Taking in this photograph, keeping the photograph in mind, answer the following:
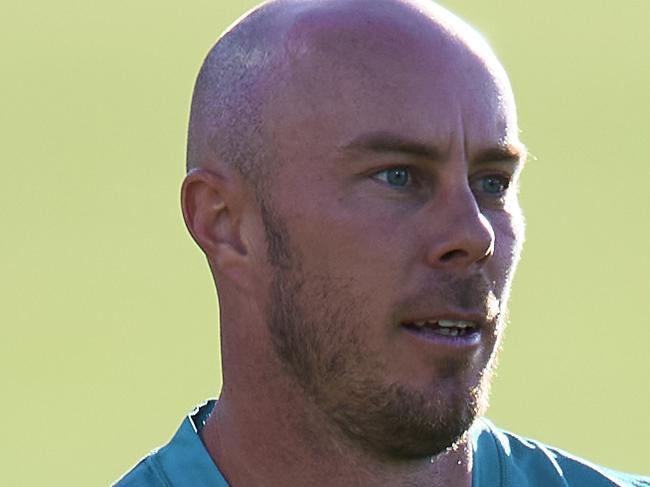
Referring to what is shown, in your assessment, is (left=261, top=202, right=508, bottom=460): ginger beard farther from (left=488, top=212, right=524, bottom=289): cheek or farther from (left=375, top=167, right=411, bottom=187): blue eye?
(left=375, top=167, right=411, bottom=187): blue eye

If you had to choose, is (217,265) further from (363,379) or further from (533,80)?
(533,80)

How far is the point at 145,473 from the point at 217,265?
404 millimetres

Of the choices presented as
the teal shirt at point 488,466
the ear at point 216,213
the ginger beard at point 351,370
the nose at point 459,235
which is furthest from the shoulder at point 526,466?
the ear at point 216,213

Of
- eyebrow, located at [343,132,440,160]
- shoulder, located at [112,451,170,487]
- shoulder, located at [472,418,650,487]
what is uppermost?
eyebrow, located at [343,132,440,160]

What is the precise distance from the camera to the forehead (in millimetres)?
3369

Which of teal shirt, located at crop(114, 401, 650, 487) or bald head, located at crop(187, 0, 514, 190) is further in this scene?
teal shirt, located at crop(114, 401, 650, 487)

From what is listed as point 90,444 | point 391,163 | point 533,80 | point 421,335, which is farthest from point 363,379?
point 533,80

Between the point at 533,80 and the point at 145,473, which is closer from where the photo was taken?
the point at 145,473

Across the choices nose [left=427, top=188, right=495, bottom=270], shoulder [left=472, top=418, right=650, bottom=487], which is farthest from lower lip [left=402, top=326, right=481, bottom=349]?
shoulder [left=472, top=418, right=650, bottom=487]

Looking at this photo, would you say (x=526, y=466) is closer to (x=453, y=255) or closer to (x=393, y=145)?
(x=453, y=255)

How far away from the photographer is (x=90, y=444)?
33.1ft

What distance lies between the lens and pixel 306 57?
3471 millimetres

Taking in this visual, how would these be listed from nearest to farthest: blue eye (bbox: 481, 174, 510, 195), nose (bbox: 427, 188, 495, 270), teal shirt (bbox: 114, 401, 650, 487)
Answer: nose (bbox: 427, 188, 495, 270), blue eye (bbox: 481, 174, 510, 195), teal shirt (bbox: 114, 401, 650, 487)

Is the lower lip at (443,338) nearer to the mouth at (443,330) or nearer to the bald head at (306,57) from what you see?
the mouth at (443,330)
